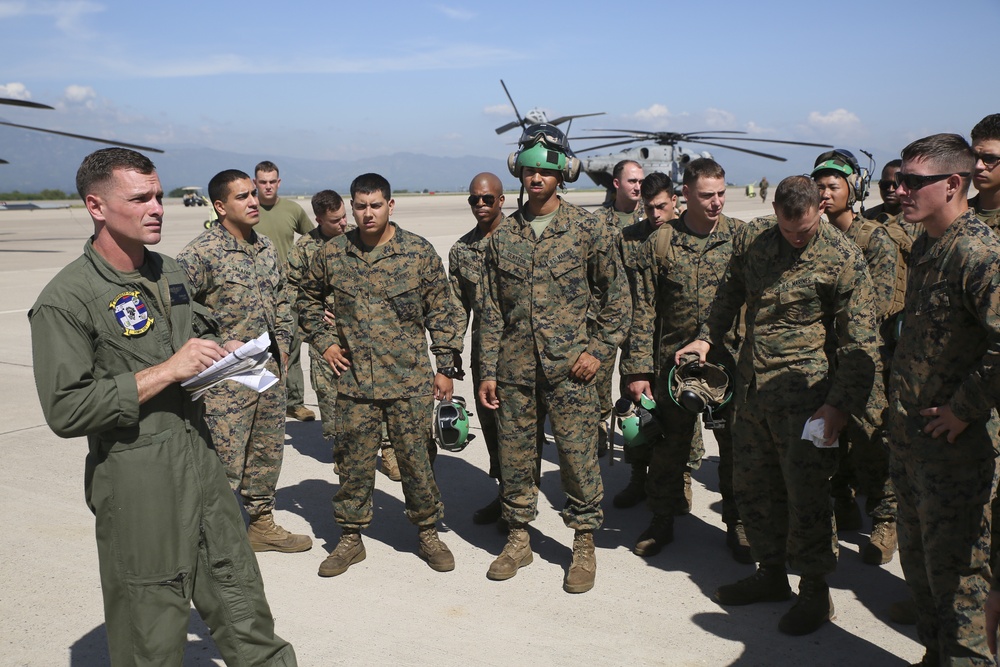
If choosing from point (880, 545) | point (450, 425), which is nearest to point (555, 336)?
point (450, 425)

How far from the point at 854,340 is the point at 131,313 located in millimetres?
3014

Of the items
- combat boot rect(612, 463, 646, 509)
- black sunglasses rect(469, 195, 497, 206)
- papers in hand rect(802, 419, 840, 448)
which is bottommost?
combat boot rect(612, 463, 646, 509)

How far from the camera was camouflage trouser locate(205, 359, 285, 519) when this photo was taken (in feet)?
15.6

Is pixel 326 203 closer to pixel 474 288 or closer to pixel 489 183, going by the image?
pixel 489 183

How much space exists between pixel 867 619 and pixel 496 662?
1.87 metres

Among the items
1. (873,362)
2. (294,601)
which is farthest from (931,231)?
(294,601)

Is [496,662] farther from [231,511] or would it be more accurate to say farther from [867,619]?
[867,619]

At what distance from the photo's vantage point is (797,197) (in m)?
3.82

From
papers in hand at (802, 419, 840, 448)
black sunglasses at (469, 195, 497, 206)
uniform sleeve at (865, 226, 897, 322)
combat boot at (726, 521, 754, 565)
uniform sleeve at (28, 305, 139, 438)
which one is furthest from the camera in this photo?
black sunglasses at (469, 195, 497, 206)

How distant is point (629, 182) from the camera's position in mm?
7785

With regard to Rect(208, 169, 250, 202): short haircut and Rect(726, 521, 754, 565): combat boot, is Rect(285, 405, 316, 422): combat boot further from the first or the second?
Rect(726, 521, 754, 565): combat boot

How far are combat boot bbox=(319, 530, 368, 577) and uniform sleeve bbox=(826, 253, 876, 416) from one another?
9.18 feet

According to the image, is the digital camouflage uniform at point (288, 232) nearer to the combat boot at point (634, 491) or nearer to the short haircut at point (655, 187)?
the short haircut at point (655, 187)

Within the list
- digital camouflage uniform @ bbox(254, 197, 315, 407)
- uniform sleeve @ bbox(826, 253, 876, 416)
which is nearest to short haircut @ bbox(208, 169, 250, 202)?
digital camouflage uniform @ bbox(254, 197, 315, 407)
